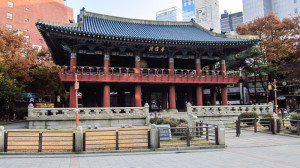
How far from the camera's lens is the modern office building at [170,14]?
529 feet

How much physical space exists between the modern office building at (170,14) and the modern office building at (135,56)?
13332 centimetres

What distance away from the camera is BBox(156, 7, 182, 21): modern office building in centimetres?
16138

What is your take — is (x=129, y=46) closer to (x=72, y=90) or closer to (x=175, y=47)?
(x=175, y=47)

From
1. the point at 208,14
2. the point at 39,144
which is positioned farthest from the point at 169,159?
the point at 208,14

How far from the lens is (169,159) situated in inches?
358

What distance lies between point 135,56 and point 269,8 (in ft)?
307

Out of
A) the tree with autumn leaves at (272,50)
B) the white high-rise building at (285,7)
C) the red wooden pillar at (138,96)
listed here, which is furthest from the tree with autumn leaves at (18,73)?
the white high-rise building at (285,7)

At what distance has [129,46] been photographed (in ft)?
83.0

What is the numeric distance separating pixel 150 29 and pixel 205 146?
24057 millimetres

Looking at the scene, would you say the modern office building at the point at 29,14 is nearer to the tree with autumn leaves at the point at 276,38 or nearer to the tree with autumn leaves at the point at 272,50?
the tree with autumn leaves at the point at 272,50

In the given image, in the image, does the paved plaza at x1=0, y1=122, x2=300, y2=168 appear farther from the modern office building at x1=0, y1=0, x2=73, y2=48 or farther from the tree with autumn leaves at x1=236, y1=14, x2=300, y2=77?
the modern office building at x1=0, y1=0, x2=73, y2=48

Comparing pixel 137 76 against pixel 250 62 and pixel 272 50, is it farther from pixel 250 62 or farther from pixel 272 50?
pixel 272 50

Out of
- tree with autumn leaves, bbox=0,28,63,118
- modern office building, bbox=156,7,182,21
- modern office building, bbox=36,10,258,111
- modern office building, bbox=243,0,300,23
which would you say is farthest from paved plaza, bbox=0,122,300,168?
modern office building, bbox=156,7,182,21

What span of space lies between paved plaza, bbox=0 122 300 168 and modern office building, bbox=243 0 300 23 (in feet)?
283
